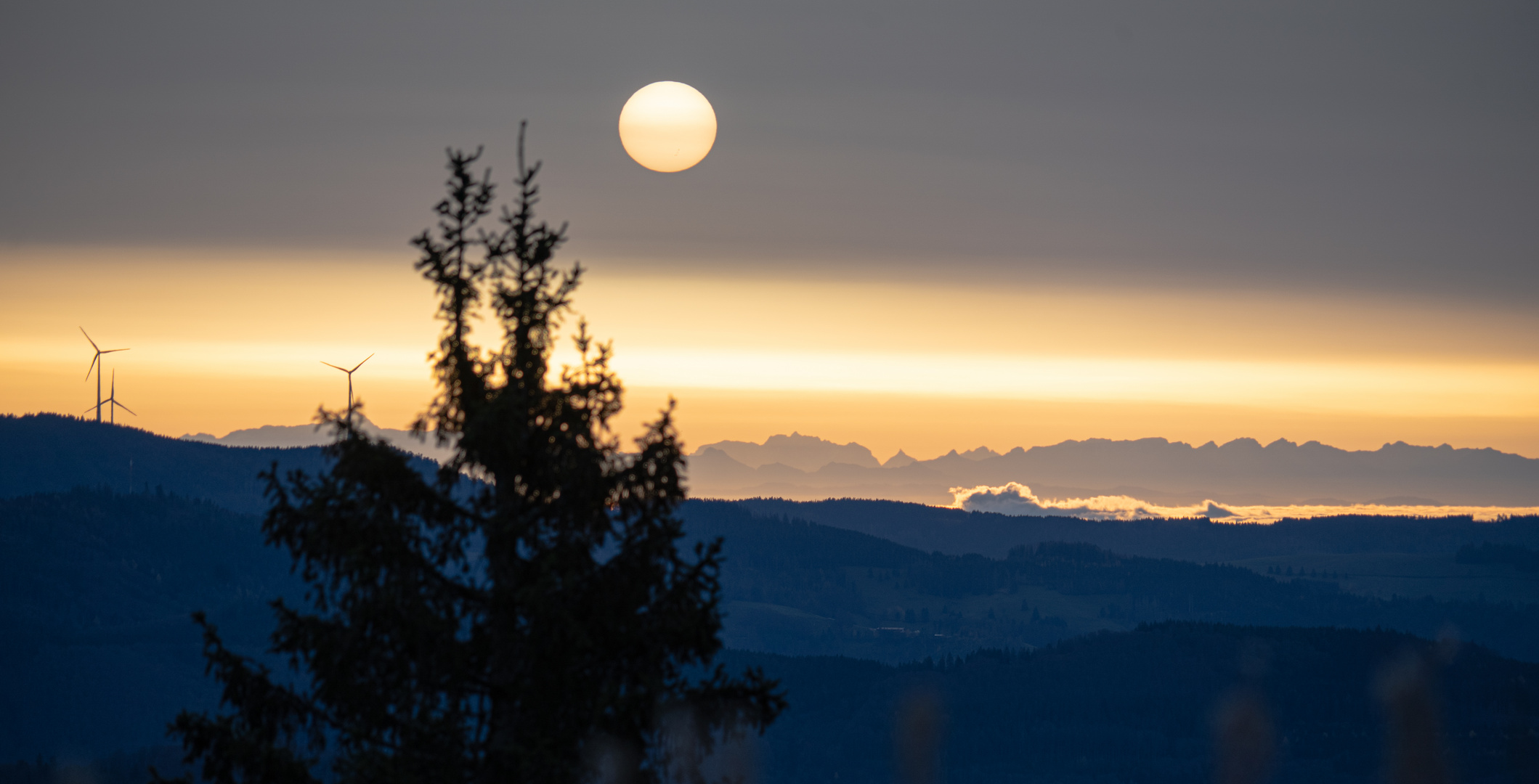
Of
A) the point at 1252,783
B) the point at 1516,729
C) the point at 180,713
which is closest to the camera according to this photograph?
the point at 1252,783

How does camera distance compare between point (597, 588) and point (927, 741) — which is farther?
point (597, 588)

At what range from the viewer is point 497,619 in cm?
2653

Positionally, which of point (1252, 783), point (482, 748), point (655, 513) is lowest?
point (482, 748)

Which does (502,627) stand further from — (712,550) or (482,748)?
(712,550)

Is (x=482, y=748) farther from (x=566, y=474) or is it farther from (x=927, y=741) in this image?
(x=927, y=741)

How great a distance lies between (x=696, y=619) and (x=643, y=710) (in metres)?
1.90

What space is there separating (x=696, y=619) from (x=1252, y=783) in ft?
54.3

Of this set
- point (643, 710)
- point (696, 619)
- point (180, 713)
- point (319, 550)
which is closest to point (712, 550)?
point (696, 619)

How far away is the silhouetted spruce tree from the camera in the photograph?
25672 mm

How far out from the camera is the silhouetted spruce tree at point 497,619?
25672mm

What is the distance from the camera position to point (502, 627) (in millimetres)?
26516

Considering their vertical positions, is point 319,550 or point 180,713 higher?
point 319,550

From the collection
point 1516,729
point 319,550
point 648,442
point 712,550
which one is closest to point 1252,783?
point 1516,729

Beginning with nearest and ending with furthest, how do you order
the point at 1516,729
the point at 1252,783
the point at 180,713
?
1. the point at 1252,783
2. the point at 1516,729
3. the point at 180,713
